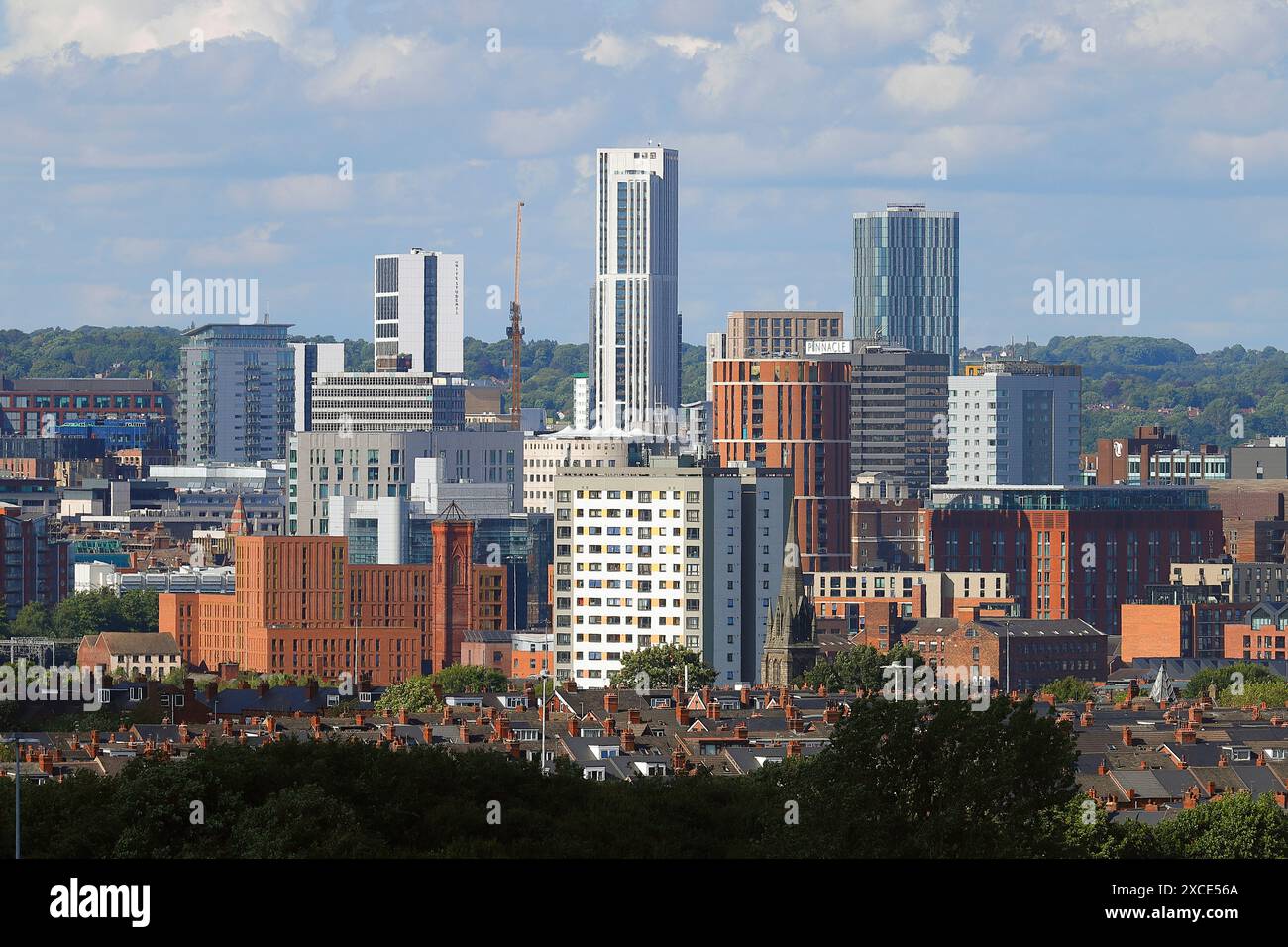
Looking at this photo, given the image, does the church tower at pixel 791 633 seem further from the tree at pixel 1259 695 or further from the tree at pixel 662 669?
the tree at pixel 1259 695

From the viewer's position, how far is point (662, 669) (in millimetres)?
162000

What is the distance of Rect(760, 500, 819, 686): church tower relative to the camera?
164000mm

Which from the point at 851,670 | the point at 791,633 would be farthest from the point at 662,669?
the point at 851,670

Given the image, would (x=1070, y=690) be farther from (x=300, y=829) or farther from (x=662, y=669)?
(x=300, y=829)

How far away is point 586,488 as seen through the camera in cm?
18362

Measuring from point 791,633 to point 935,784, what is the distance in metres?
104

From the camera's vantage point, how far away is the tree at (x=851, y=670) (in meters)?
154

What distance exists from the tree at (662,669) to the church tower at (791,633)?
3.10 m

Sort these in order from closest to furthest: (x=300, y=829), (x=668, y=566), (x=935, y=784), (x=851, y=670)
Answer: (x=935, y=784) → (x=300, y=829) → (x=851, y=670) → (x=668, y=566)

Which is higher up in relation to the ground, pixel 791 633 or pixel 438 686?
pixel 791 633

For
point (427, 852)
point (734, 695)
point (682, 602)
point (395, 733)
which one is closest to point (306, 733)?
point (395, 733)
